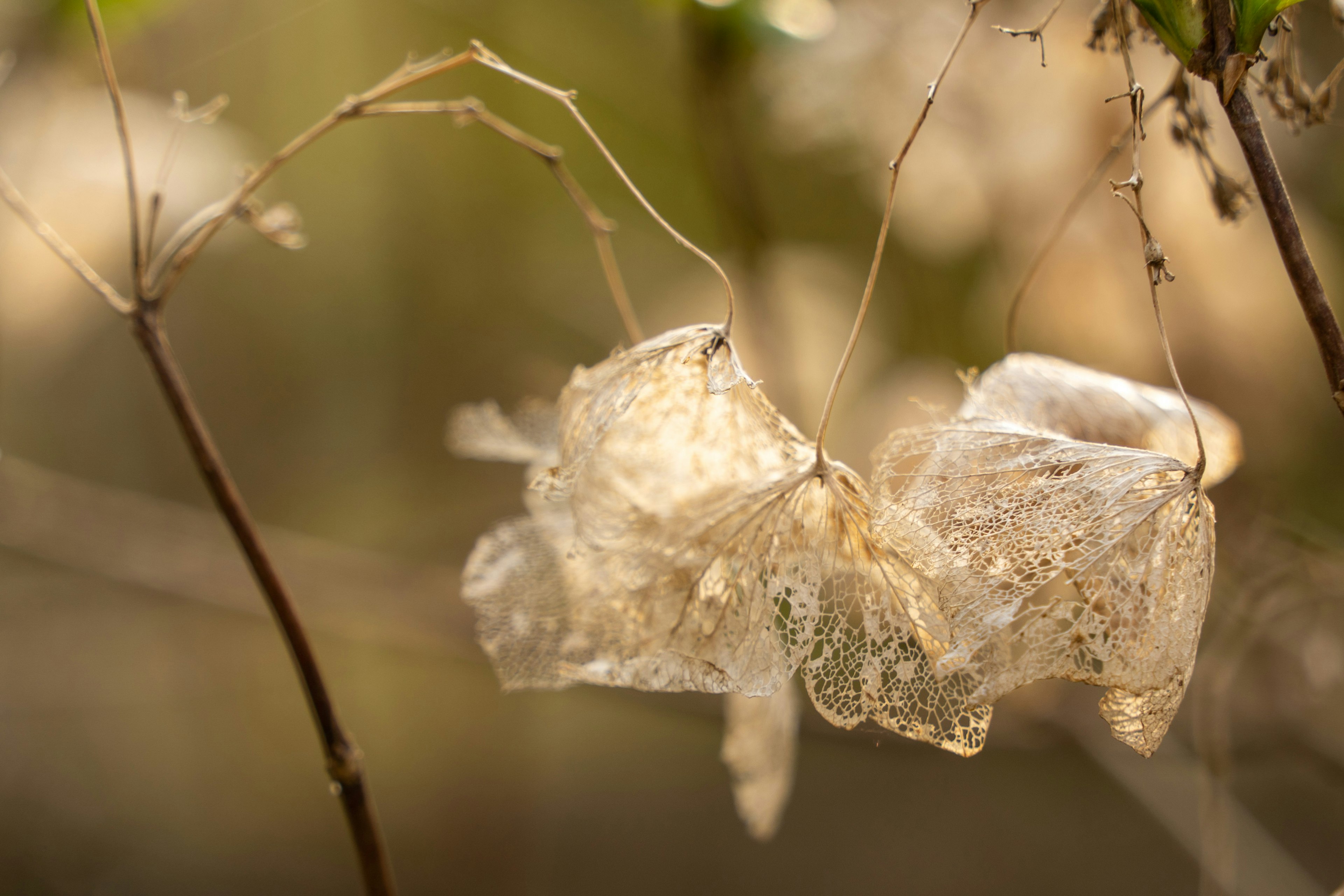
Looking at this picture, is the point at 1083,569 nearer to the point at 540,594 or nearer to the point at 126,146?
the point at 540,594

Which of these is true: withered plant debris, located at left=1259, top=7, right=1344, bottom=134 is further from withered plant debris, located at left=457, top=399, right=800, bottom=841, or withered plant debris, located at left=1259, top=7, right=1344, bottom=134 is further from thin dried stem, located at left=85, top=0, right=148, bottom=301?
thin dried stem, located at left=85, top=0, right=148, bottom=301

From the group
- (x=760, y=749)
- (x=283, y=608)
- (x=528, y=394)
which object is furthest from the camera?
(x=528, y=394)

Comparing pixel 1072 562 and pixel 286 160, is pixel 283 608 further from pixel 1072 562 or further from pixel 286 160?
pixel 1072 562

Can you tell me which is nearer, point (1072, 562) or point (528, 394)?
point (1072, 562)

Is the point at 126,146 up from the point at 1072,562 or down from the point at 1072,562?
up

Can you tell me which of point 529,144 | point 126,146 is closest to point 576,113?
point 529,144

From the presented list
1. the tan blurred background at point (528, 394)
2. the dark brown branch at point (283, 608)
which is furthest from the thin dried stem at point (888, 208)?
the tan blurred background at point (528, 394)

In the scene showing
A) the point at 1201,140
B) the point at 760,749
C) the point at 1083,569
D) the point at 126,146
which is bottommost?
the point at 760,749

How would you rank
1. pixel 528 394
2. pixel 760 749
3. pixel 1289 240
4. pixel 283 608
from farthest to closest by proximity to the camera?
pixel 528 394, pixel 760 749, pixel 283 608, pixel 1289 240
